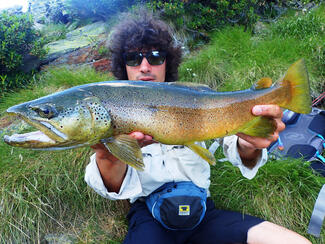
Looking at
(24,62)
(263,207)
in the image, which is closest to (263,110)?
(263,207)

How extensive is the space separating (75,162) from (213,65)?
348cm

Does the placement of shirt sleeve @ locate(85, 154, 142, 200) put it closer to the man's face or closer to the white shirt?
the white shirt

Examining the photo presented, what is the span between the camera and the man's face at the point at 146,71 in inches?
106

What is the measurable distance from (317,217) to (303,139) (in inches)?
48.4

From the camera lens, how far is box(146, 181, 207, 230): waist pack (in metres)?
2.17

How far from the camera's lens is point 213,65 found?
534cm

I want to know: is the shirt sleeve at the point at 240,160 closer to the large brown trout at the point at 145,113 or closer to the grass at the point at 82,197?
the large brown trout at the point at 145,113

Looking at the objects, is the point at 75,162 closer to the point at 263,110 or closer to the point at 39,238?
the point at 39,238

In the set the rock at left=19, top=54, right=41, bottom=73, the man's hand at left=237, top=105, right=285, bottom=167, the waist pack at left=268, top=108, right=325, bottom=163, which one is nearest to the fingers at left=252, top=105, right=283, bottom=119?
the man's hand at left=237, top=105, right=285, bottom=167

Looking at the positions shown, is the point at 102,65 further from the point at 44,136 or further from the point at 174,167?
the point at 44,136

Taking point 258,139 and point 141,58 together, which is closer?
point 258,139

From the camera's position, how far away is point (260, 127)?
1.90 meters

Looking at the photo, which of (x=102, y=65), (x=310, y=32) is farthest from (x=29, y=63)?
(x=310, y=32)

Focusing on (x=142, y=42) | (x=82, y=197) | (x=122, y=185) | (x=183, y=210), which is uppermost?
(x=142, y=42)
